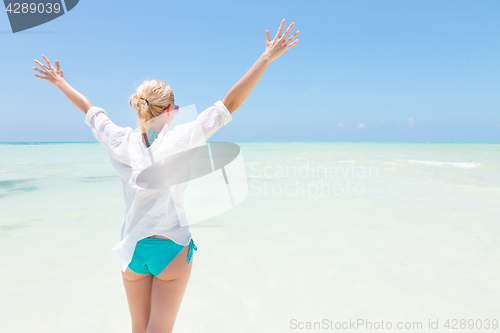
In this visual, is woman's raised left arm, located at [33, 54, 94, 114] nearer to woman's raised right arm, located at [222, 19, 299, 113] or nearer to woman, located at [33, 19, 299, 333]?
woman, located at [33, 19, 299, 333]

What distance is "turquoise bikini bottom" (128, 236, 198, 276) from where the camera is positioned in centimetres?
147

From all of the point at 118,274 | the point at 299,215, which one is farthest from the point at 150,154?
the point at 299,215

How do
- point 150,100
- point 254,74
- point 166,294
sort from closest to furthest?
point 254,74, point 150,100, point 166,294

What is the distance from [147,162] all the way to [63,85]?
0.85m

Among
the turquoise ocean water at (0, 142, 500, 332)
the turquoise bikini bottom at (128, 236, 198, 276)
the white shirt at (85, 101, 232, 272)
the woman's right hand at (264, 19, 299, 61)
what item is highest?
the woman's right hand at (264, 19, 299, 61)

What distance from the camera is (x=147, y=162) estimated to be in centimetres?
136

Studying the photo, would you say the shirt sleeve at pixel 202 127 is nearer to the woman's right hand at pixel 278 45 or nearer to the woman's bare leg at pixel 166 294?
the woman's right hand at pixel 278 45

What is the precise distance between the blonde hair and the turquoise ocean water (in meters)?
2.08

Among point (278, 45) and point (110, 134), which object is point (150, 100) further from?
point (278, 45)

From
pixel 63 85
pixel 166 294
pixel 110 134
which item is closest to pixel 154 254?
pixel 166 294

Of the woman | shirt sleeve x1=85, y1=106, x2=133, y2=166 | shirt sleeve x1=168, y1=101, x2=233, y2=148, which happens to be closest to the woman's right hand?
the woman

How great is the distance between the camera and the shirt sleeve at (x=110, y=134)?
139cm

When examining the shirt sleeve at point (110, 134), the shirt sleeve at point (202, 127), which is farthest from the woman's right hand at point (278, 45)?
the shirt sleeve at point (110, 134)

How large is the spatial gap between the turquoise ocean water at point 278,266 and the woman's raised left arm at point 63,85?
2.04 m
